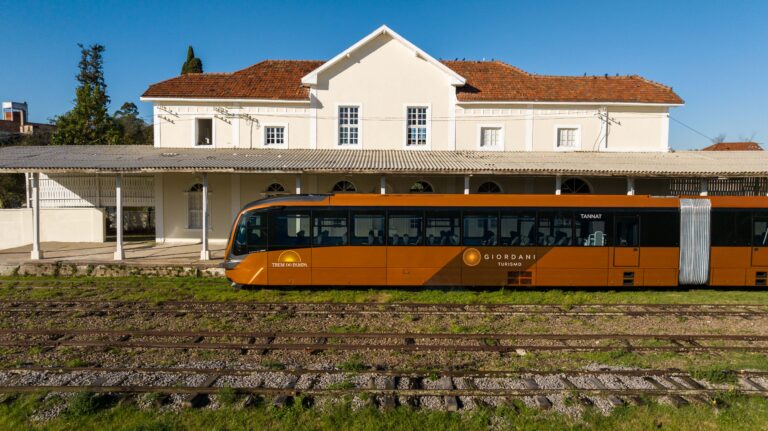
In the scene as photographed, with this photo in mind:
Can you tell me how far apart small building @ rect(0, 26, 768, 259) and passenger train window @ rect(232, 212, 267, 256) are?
9026mm

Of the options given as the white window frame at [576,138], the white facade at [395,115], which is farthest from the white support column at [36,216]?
the white window frame at [576,138]

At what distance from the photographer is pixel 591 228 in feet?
43.7

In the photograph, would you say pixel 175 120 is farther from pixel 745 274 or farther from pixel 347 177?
pixel 745 274

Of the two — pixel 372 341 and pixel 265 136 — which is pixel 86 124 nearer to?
pixel 265 136

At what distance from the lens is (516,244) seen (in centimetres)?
1328

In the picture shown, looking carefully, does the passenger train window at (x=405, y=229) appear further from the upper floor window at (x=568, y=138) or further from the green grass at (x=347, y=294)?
the upper floor window at (x=568, y=138)

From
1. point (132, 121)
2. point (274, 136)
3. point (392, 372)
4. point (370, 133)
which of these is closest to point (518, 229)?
point (392, 372)

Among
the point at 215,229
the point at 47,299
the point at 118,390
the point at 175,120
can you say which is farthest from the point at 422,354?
the point at 175,120

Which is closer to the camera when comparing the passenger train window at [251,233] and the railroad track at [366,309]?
the railroad track at [366,309]

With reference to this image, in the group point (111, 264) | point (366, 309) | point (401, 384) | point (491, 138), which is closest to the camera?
point (401, 384)

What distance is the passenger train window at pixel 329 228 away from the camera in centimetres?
1309

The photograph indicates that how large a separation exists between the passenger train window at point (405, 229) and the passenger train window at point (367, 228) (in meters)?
0.30

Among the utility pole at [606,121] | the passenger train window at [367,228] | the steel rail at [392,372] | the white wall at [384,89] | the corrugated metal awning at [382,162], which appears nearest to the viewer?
the steel rail at [392,372]

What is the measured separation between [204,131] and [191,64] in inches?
828
